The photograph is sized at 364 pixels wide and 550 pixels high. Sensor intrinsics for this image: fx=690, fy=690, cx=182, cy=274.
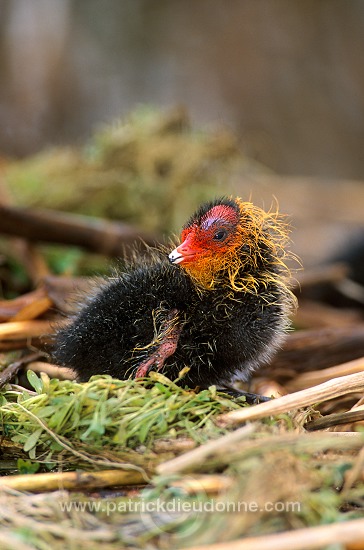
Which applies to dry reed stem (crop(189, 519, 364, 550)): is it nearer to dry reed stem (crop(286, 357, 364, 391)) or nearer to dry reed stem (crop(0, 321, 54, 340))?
dry reed stem (crop(286, 357, 364, 391))

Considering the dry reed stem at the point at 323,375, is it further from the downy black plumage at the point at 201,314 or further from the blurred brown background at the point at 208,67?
the blurred brown background at the point at 208,67

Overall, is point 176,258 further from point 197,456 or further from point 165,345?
point 197,456

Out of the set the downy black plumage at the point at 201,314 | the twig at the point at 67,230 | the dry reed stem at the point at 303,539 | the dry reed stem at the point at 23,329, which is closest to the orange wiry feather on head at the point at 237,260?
the downy black plumage at the point at 201,314

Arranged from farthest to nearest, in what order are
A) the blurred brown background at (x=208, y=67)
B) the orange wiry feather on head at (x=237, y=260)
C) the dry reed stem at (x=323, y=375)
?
the blurred brown background at (x=208, y=67) < the dry reed stem at (x=323, y=375) < the orange wiry feather on head at (x=237, y=260)

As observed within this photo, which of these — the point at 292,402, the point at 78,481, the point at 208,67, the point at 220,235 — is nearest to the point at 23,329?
the point at 220,235

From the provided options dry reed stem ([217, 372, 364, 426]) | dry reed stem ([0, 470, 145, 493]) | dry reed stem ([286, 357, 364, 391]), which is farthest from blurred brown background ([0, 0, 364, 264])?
dry reed stem ([0, 470, 145, 493])

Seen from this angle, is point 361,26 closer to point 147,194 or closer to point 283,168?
point 283,168

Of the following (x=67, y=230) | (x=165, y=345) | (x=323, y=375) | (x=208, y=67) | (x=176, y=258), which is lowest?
(x=323, y=375)
